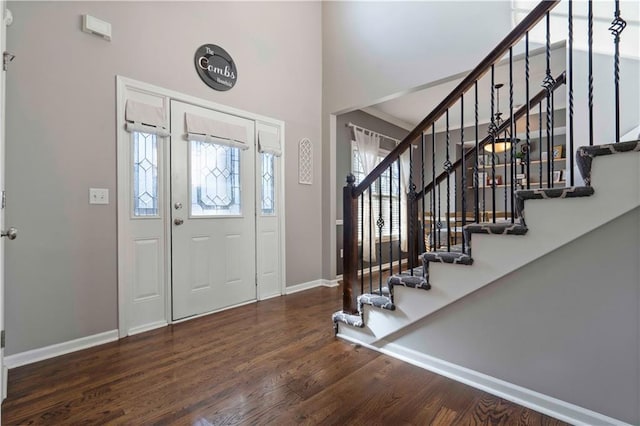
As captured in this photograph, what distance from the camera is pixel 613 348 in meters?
1.39

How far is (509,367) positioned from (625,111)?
1.72 m

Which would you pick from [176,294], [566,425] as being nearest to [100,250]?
[176,294]

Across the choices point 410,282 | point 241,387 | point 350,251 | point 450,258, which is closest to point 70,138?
point 241,387

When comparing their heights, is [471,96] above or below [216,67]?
above

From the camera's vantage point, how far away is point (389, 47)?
3.53 m

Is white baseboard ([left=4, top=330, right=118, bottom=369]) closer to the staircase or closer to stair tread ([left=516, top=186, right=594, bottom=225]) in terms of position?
the staircase

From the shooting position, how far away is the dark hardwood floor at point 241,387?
1532mm

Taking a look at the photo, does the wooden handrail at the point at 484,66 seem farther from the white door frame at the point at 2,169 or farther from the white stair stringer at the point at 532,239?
the white door frame at the point at 2,169

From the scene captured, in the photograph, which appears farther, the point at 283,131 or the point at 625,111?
the point at 283,131

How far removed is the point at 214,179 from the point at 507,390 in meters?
2.83

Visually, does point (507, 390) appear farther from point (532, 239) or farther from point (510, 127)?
point (510, 127)

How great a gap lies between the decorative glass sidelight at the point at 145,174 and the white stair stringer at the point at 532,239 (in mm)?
2094

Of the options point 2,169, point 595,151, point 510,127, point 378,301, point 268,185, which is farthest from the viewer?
point 268,185

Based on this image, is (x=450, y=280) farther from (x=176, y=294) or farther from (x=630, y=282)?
(x=176, y=294)
